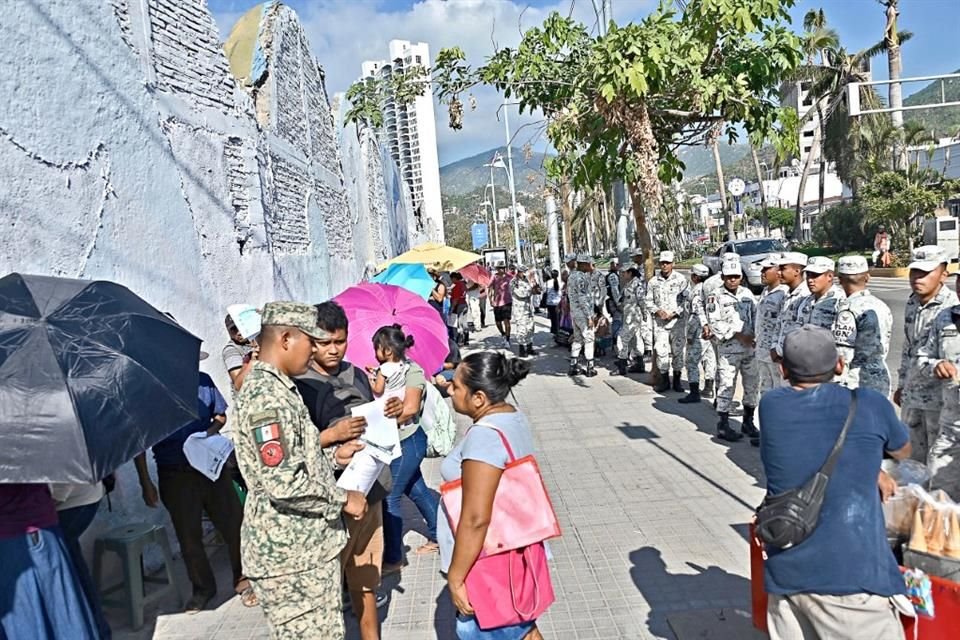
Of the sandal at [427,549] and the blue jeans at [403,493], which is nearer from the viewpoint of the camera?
the blue jeans at [403,493]

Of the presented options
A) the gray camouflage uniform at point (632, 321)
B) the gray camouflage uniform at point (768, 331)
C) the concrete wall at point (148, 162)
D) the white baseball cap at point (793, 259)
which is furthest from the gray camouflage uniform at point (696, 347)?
the concrete wall at point (148, 162)

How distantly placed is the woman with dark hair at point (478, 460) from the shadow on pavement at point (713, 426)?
3.70m

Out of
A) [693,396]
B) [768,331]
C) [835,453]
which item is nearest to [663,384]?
[693,396]

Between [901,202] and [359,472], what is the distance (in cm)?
2668

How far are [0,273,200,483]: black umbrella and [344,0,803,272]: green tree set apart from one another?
17.7ft

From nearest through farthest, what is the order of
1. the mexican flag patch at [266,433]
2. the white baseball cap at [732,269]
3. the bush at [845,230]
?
the mexican flag patch at [266,433]
the white baseball cap at [732,269]
the bush at [845,230]

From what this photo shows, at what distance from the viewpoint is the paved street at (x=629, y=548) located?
12.8 ft

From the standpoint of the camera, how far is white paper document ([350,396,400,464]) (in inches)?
125

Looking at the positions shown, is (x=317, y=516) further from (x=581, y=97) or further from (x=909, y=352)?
(x=581, y=97)

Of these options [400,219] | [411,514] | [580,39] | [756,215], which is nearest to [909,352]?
[411,514]

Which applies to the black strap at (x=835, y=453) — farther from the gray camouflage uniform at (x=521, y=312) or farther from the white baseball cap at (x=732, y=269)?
the gray camouflage uniform at (x=521, y=312)

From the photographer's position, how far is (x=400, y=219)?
22.3 m

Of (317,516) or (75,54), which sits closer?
(317,516)

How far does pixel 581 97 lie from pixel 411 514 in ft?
16.7
